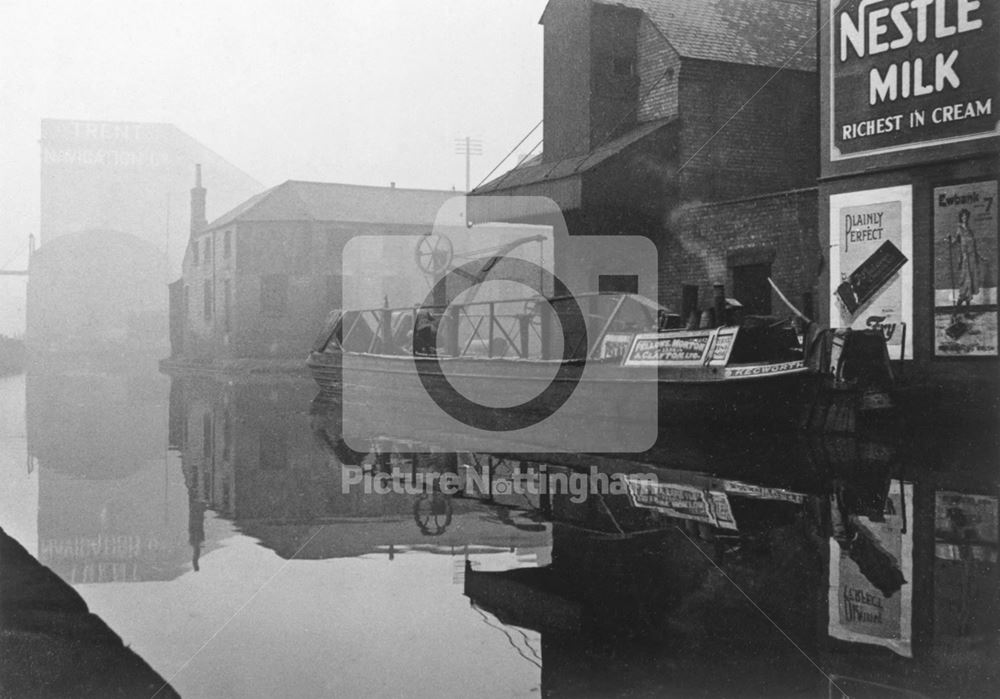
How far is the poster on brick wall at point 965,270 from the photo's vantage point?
12320mm

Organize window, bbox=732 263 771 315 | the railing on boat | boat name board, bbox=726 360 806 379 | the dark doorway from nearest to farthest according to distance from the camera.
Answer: boat name board, bbox=726 360 806 379, the railing on boat, window, bbox=732 263 771 315, the dark doorway

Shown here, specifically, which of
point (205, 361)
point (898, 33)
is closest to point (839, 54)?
point (898, 33)

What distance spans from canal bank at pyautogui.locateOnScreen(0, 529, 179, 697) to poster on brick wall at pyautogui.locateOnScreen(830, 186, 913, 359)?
479 inches

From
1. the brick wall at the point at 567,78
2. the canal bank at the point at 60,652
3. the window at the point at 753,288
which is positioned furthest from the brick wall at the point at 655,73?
the canal bank at the point at 60,652

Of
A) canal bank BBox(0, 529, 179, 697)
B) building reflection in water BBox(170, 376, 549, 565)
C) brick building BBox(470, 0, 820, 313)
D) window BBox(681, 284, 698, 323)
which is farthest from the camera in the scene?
brick building BBox(470, 0, 820, 313)

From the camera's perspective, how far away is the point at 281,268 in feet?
118

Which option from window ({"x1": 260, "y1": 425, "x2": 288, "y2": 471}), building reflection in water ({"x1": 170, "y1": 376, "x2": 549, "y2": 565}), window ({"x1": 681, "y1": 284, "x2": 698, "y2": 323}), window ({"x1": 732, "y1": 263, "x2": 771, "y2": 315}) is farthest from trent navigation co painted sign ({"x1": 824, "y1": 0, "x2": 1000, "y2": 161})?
window ({"x1": 260, "y1": 425, "x2": 288, "y2": 471})

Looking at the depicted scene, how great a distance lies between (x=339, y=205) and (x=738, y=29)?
22544mm

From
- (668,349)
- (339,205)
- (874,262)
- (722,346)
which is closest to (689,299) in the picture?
(668,349)

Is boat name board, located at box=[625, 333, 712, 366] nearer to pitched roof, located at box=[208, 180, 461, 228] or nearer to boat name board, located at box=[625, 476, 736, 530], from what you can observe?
boat name board, located at box=[625, 476, 736, 530]

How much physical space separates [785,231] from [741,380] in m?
5.69

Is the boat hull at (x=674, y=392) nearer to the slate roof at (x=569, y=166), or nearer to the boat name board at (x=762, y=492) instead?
the boat name board at (x=762, y=492)

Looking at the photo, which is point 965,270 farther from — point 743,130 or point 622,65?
point 622,65

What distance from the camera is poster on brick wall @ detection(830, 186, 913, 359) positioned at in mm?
13406
